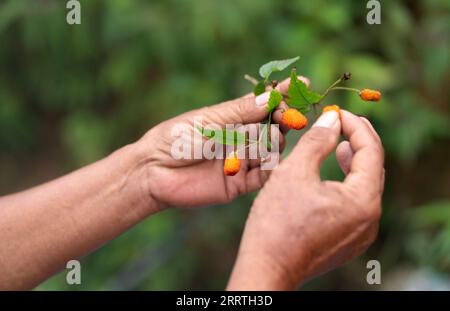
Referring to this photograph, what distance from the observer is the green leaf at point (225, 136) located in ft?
3.17

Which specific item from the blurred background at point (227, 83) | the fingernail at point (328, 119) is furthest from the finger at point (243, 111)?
the blurred background at point (227, 83)

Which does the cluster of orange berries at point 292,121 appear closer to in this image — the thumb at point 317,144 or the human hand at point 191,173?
the thumb at point 317,144

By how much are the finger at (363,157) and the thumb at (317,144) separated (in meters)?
0.02

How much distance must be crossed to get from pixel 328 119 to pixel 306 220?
20cm

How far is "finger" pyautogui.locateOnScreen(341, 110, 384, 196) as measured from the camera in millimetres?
854

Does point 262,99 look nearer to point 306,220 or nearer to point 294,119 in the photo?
point 294,119

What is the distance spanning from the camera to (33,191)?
1118 mm

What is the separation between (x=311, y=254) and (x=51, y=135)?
2.03 meters

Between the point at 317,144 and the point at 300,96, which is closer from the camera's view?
the point at 317,144

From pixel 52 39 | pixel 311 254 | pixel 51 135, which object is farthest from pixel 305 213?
pixel 51 135

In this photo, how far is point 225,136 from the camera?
98 centimetres

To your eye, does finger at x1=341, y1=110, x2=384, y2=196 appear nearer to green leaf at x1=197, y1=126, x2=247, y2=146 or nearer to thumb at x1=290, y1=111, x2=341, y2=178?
thumb at x1=290, y1=111, x2=341, y2=178

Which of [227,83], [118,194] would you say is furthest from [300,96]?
[227,83]
